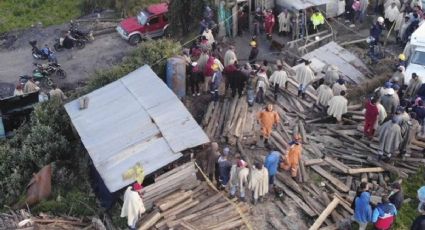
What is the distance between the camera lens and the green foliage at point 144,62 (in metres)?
22.8

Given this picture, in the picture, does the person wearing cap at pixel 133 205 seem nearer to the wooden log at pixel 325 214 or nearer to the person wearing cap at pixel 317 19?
the wooden log at pixel 325 214

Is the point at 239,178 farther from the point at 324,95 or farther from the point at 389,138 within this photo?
the point at 324,95

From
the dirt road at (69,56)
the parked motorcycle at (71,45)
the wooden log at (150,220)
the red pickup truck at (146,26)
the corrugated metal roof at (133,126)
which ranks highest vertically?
the corrugated metal roof at (133,126)

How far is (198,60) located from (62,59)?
11.2m

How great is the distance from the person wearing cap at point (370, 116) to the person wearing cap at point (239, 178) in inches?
198

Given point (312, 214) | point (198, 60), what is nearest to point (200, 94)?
point (198, 60)

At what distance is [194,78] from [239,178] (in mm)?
6306

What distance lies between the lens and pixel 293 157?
17500 mm

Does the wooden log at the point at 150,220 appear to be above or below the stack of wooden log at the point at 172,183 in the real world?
below

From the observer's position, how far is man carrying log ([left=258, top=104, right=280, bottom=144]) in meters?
18.5

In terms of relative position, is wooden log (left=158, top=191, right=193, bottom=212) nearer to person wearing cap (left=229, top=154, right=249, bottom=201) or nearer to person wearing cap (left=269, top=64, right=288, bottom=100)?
person wearing cap (left=229, top=154, right=249, bottom=201)

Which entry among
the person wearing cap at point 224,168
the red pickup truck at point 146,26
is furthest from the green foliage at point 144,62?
the red pickup truck at point 146,26

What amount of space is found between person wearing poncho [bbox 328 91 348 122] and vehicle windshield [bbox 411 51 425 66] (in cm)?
416

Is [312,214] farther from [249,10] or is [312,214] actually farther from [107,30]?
[107,30]
